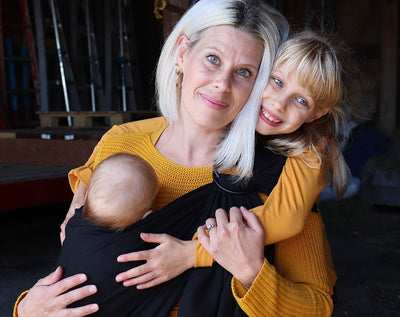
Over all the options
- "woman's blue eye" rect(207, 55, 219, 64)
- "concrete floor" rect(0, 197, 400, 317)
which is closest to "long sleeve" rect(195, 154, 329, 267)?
"woman's blue eye" rect(207, 55, 219, 64)

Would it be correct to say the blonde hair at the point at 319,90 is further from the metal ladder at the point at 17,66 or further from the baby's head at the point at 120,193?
the metal ladder at the point at 17,66

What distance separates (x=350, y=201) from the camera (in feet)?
19.9

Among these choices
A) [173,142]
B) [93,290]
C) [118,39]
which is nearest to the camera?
[93,290]

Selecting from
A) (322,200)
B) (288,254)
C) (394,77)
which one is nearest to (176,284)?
(288,254)

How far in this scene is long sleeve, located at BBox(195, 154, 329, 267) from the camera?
5.01 ft

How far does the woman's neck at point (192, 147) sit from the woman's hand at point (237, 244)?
1.04 feet

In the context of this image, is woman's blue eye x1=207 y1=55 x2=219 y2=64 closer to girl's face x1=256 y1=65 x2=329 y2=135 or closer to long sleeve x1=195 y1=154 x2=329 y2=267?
girl's face x1=256 y1=65 x2=329 y2=135

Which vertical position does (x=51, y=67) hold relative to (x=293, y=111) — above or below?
below

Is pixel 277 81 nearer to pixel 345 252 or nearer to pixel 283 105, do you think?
pixel 283 105

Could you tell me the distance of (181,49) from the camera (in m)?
1.81

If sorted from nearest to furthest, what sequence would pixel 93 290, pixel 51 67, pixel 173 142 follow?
pixel 93 290 < pixel 173 142 < pixel 51 67

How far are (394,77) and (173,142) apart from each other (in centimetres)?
597

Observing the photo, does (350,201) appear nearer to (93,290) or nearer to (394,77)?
(394,77)

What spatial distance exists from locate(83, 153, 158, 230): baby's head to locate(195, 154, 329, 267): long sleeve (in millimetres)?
213
